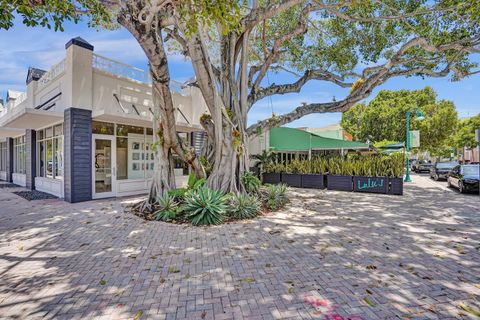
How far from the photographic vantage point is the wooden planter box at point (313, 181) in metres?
12.2

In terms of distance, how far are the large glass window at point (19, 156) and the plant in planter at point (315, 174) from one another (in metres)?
15.4

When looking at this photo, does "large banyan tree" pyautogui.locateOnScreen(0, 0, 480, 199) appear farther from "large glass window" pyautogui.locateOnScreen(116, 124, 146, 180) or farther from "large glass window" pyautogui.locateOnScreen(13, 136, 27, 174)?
"large glass window" pyautogui.locateOnScreen(13, 136, 27, 174)

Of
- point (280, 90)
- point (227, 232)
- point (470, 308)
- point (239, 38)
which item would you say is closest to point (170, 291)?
point (227, 232)

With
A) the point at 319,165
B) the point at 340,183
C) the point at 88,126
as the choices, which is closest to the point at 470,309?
the point at 340,183

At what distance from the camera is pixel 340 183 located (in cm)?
1158

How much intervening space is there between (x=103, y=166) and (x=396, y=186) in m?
11.8

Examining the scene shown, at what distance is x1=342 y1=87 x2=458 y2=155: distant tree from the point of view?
23906mm

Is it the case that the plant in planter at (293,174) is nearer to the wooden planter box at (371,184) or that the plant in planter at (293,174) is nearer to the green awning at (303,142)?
the wooden planter box at (371,184)

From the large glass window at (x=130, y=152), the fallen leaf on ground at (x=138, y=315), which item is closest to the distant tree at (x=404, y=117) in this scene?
the large glass window at (x=130, y=152)

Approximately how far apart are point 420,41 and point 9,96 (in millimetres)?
22453

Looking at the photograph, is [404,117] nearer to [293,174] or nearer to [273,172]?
[293,174]

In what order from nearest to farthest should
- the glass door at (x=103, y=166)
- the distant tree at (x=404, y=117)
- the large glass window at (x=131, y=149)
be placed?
1. the glass door at (x=103, y=166)
2. the large glass window at (x=131, y=149)
3. the distant tree at (x=404, y=117)

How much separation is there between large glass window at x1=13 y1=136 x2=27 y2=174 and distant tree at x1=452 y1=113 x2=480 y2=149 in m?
46.2

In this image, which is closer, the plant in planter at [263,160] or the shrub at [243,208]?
the shrub at [243,208]
